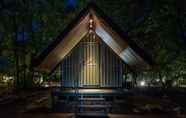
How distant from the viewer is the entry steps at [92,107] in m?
9.05

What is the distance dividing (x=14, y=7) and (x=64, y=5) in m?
5.07

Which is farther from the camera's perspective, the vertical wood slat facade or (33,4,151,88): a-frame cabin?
the vertical wood slat facade

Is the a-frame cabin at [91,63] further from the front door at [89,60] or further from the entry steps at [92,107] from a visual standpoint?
the entry steps at [92,107]

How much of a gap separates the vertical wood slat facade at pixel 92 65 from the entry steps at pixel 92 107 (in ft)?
7.12

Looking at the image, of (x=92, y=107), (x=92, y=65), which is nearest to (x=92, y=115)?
(x=92, y=107)

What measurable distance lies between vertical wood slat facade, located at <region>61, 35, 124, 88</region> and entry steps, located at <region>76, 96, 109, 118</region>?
217 centimetres

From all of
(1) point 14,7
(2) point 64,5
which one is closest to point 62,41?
(1) point 14,7

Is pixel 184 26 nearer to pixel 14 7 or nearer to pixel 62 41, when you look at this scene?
pixel 62 41

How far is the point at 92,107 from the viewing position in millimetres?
10141

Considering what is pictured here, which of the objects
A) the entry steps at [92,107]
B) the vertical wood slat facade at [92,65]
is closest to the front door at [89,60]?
the vertical wood slat facade at [92,65]

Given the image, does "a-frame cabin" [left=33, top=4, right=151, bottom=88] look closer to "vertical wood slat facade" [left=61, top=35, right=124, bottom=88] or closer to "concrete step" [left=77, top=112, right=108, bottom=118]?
"vertical wood slat facade" [left=61, top=35, right=124, bottom=88]

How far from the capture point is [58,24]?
24391 mm

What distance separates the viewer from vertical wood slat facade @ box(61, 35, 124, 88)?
508 inches

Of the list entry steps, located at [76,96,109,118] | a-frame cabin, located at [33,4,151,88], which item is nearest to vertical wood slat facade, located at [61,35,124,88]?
a-frame cabin, located at [33,4,151,88]
